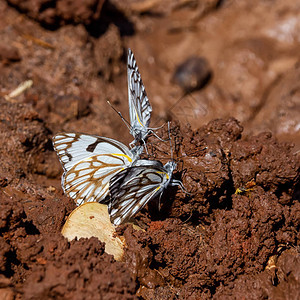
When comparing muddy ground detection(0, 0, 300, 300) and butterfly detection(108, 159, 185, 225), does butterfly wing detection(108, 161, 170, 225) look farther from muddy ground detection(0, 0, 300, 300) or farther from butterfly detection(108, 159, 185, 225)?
muddy ground detection(0, 0, 300, 300)

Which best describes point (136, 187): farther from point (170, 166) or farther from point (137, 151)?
point (137, 151)

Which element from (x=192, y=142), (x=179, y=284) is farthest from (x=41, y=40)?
(x=179, y=284)

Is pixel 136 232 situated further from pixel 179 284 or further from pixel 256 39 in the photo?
pixel 256 39

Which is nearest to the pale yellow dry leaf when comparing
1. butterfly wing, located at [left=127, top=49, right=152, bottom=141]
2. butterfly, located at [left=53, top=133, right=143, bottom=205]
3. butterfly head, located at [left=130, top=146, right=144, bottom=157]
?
butterfly, located at [left=53, top=133, right=143, bottom=205]

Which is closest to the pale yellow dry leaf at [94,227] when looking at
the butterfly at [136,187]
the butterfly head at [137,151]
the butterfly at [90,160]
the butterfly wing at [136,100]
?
the butterfly at [136,187]

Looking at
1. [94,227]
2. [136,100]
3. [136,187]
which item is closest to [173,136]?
[136,187]

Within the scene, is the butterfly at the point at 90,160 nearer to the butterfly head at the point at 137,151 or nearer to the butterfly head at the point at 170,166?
the butterfly head at the point at 137,151

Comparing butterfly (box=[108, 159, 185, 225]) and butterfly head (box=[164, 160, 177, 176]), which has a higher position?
butterfly head (box=[164, 160, 177, 176])
